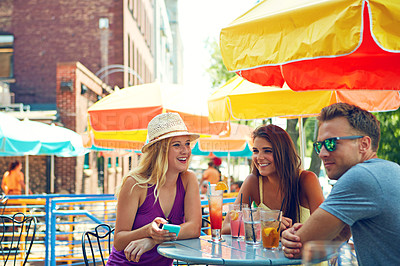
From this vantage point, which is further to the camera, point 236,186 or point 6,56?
point 6,56

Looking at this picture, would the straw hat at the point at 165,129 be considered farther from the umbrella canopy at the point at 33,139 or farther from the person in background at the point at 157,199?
the umbrella canopy at the point at 33,139

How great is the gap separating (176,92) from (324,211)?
14.2 ft

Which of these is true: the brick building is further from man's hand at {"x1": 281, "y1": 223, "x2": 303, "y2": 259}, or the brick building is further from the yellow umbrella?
man's hand at {"x1": 281, "y1": 223, "x2": 303, "y2": 259}

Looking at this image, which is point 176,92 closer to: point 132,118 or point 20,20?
point 132,118

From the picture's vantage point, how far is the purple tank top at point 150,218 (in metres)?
3.00

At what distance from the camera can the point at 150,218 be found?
3.05 m

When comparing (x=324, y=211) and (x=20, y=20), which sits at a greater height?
(x=20, y=20)

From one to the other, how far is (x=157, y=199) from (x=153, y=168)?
0.84 ft

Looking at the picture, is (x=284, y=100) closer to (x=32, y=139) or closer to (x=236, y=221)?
(x=236, y=221)

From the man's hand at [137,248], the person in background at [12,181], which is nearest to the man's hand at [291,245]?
the man's hand at [137,248]

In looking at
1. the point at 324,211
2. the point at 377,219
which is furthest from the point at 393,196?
the point at 324,211

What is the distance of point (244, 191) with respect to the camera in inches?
132

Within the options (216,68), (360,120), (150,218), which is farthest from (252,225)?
(216,68)

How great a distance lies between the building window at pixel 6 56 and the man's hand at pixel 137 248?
2250cm
